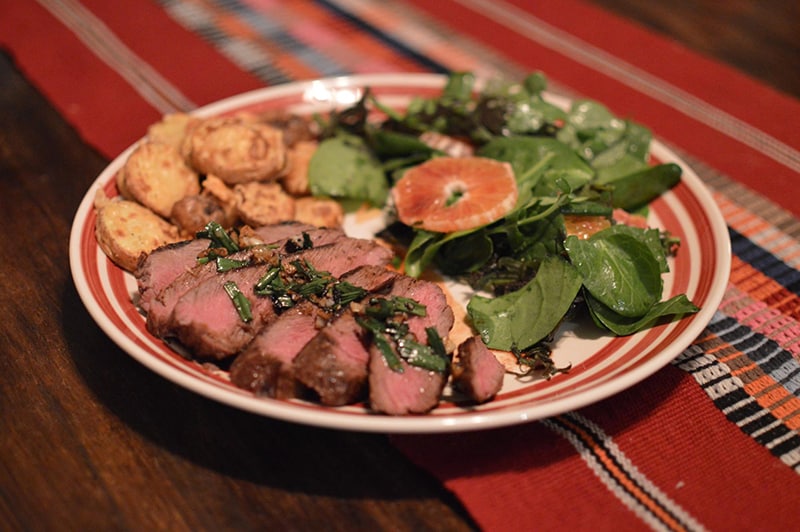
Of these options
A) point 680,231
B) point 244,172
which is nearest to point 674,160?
point 680,231

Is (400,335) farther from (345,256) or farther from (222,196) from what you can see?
(222,196)

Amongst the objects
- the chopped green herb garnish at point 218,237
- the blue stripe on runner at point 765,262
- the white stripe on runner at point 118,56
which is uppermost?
the blue stripe on runner at point 765,262

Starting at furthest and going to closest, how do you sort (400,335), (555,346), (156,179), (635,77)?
(635,77)
(156,179)
(555,346)
(400,335)

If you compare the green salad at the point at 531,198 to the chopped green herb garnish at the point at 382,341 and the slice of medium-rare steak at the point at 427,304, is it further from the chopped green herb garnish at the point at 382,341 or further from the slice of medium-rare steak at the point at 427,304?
the chopped green herb garnish at the point at 382,341

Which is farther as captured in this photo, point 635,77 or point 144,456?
point 635,77

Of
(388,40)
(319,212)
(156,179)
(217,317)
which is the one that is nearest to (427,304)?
(217,317)

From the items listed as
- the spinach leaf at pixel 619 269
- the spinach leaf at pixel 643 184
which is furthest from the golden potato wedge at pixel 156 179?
the spinach leaf at pixel 643 184

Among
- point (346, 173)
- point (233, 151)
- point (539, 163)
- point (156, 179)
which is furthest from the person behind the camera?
point (346, 173)
